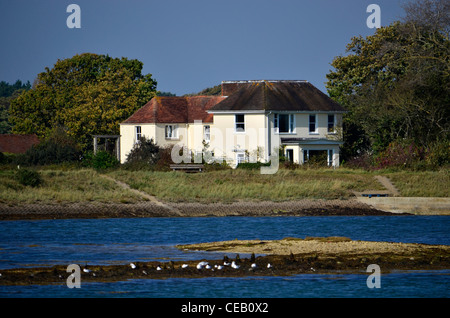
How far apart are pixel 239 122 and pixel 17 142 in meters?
30.3

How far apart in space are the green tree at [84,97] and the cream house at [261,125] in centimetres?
1072

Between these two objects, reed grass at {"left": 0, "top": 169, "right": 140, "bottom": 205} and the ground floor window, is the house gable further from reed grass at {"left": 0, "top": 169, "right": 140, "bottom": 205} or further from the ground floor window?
reed grass at {"left": 0, "top": 169, "right": 140, "bottom": 205}

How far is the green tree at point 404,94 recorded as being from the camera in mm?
58000

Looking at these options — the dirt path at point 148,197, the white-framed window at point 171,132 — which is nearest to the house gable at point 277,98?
the white-framed window at point 171,132

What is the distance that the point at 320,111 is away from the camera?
207 feet

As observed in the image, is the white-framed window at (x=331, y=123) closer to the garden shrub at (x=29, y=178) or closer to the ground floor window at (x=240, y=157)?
the ground floor window at (x=240, y=157)

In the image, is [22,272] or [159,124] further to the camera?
[159,124]

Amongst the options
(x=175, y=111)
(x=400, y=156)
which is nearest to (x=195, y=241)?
(x=400, y=156)

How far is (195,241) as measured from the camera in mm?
34344

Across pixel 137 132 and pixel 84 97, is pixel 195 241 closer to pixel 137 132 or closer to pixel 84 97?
pixel 137 132

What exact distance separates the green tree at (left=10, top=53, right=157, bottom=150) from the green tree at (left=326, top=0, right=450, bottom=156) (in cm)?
2191
